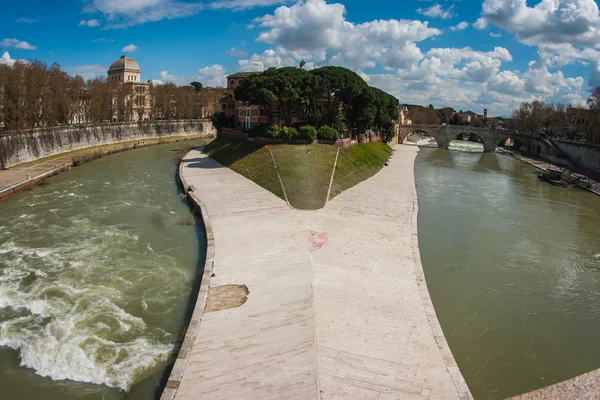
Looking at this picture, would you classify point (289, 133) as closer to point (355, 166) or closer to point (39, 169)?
point (355, 166)

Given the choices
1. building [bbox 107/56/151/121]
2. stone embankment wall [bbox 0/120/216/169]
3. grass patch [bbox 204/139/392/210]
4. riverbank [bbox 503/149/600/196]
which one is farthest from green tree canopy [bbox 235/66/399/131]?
building [bbox 107/56/151/121]

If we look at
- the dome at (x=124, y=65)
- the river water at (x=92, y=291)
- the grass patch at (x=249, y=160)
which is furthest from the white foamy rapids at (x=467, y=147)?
the dome at (x=124, y=65)

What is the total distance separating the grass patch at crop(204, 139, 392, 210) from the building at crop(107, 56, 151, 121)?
34156 mm

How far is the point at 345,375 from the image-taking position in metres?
12.5

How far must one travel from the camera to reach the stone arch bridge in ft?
290

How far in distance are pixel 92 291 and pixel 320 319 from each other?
10.7 metres

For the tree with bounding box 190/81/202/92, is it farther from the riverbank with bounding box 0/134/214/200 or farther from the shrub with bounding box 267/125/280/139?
the shrub with bounding box 267/125/280/139

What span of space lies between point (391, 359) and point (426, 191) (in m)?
32.7

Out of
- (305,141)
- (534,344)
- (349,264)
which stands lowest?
(534,344)

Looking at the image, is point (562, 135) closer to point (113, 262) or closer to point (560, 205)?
point (560, 205)

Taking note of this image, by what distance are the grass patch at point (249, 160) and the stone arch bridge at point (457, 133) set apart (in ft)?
172

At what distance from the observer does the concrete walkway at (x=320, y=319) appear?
12.2 metres

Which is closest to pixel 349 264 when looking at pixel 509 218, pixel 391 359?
pixel 391 359

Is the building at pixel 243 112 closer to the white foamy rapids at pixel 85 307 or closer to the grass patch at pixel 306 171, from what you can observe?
the grass patch at pixel 306 171
